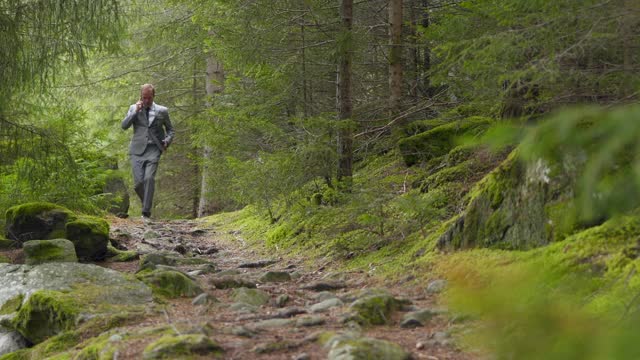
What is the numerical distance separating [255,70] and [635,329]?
831 cm

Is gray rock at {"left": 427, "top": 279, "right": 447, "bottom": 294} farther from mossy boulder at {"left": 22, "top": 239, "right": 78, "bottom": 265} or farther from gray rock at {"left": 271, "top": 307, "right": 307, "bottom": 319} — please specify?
mossy boulder at {"left": 22, "top": 239, "right": 78, "bottom": 265}

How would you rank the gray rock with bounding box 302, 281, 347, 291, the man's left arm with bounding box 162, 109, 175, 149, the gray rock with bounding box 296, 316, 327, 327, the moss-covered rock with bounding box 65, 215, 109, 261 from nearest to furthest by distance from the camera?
1. the gray rock with bounding box 296, 316, 327, 327
2. the gray rock with bounding box 302, 281, 347, 291
3. the moss-covered rock with bounding box 65, 215, 109, 261
4. the man's left arm with bounding box 162, 109, 175, 149

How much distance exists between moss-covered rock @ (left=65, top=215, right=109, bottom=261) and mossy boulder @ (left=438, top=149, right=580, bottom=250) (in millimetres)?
4352

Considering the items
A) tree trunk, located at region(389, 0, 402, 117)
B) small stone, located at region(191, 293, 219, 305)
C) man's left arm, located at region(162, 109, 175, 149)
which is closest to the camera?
small stone, located at region(191, 293, 219, 305)

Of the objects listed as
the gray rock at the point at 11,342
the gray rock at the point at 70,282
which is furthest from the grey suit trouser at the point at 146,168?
the gray rock at the point at 11,342

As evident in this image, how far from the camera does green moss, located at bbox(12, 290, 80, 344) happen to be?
528 cm

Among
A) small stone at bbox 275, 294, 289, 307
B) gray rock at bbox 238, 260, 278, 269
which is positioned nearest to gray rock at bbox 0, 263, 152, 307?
small stone at bbox 275, 294, 289, 307

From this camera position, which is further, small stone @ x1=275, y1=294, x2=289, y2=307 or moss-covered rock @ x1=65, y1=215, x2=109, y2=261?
moss-covered rock @ x1=65, y1=215, x2=109, y2=261

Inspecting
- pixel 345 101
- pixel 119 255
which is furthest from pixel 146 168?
pixel 345 101

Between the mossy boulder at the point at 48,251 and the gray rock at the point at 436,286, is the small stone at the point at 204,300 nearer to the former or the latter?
the gray rock at the point at 436,286

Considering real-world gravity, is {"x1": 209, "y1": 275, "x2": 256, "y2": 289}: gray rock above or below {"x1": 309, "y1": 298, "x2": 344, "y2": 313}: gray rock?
below

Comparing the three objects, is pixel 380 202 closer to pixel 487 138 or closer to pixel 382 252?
pixel 382 252

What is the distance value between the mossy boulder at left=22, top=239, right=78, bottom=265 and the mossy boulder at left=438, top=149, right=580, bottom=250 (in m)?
4.08

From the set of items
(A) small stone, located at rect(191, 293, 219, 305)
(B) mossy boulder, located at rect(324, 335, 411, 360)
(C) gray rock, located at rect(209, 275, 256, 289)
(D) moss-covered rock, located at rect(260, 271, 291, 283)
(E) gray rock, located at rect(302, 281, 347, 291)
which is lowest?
(D) moss-covered rock, located at rect(260, 271, 291, 283)
